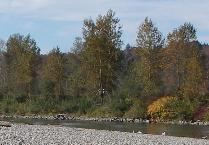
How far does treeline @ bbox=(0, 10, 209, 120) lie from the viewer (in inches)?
2520

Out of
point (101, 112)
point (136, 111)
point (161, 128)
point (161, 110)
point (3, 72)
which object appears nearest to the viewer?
point (161, 128)

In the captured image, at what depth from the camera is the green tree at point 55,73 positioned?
81.4 m

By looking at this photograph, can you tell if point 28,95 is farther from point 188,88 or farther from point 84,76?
point 188,88

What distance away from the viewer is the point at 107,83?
74.3m

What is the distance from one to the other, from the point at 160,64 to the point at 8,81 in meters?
36.8

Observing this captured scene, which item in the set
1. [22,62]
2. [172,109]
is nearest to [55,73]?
[22,62]

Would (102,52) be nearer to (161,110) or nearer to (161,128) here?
(161,110)

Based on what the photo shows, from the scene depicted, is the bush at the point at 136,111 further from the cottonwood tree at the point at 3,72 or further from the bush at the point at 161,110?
the cottonwood tree at the point at 3,72

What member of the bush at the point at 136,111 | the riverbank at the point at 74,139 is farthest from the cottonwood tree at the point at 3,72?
the riverbank at the point at 74,139

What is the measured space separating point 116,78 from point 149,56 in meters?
9.46

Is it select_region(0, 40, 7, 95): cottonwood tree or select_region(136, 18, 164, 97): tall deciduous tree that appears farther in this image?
select_region(0, 40, 7, 95): cottonwood tree

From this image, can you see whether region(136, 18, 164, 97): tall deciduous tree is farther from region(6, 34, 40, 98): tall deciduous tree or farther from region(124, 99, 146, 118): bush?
region(6, 34, 40, 98): tall deciduous tree

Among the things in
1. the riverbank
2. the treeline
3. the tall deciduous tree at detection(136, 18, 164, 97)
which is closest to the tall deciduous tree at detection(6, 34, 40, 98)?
the treeline

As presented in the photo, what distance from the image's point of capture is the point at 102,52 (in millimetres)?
72125
